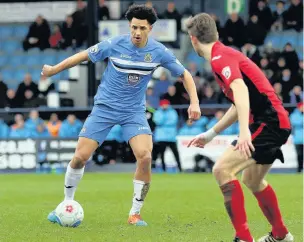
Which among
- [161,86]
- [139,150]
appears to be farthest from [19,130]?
[139,150]

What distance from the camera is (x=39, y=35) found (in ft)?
92.4

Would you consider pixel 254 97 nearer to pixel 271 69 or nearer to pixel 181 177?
pixel 181 177

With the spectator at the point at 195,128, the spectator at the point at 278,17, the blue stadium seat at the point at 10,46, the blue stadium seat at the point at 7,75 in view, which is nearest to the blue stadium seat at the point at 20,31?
the blue stadium seat at the point at 10,46

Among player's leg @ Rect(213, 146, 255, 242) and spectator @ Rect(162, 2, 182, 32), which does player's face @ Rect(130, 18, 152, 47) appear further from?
spectator @ Rect(162, 2, 182, 32)

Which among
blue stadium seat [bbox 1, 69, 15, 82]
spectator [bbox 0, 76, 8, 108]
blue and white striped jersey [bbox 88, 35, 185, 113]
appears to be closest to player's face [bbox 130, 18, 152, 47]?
blue and white striped jersey [bbox 88, 35, 185, 113]

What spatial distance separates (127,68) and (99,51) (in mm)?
381

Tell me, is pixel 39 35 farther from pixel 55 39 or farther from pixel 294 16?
pixel 294 16

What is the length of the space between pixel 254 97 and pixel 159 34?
18876 millimetres

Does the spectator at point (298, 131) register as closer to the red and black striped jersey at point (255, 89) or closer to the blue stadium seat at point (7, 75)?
the blue stadium seat at point (7, 75)

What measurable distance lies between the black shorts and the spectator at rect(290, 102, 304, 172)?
13823mm

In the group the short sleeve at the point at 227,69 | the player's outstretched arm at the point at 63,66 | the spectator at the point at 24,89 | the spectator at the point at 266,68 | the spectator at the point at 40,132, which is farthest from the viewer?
the spectator at the point at 24,89

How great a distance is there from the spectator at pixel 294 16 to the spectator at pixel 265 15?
537 millimetres

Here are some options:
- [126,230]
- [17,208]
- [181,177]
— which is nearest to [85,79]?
[181,177]

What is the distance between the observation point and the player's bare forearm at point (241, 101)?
7430 millimetres
